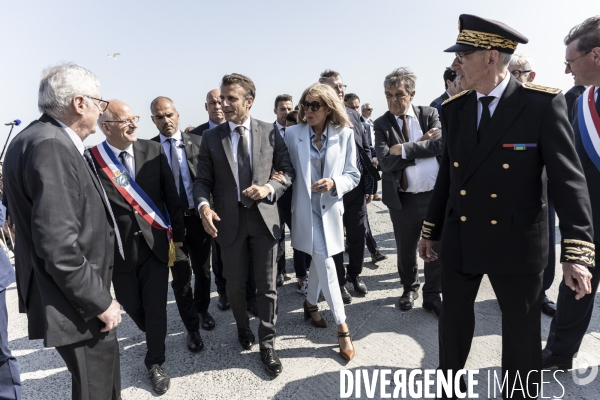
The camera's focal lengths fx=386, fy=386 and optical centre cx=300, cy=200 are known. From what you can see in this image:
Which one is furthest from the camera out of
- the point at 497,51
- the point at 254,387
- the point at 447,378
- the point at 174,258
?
the point at 174,258

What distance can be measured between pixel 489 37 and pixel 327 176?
1.56m

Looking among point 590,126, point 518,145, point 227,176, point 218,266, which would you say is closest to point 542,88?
point 518,145

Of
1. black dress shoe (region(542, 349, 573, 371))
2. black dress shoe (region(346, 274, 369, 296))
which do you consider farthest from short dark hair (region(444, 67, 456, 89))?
black dress shoe (region(542, 349, 573, 371))

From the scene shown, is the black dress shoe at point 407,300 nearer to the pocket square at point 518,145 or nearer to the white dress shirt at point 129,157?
the pocket square at point 518,145

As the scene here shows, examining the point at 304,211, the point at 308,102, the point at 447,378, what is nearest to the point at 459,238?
the point at 447,378

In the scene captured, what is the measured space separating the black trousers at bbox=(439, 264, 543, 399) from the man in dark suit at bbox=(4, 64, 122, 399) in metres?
1.92

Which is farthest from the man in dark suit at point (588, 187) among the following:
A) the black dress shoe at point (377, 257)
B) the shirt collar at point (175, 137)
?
the shirt collar at point (175, 137)

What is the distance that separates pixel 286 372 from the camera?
9.75ft

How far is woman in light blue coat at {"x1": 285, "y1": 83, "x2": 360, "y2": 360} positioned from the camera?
125 inches

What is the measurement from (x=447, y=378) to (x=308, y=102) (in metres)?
2.24

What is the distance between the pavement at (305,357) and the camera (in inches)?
109

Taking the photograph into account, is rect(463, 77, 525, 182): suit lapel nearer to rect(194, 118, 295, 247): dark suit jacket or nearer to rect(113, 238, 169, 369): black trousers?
rect(194, 118, 295, 247): dark suit jacket

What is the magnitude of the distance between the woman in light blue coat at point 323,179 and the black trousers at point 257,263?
12.8 inches

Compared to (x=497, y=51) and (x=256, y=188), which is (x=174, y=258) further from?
(x=497, y=51)
